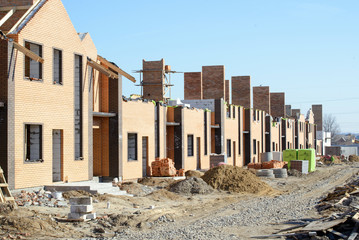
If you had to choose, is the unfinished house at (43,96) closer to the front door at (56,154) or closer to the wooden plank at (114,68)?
the front door at (56,154)

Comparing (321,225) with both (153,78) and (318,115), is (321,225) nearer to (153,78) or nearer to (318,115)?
(153,78)

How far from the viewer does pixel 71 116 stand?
824 inches

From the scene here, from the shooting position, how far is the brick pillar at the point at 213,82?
41575 mm

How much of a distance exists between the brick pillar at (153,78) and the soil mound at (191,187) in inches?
575

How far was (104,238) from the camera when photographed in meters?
12.9

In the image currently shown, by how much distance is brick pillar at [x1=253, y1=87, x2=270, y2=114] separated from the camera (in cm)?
5378

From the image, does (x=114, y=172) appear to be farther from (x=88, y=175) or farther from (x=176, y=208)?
(x=176, y=208)

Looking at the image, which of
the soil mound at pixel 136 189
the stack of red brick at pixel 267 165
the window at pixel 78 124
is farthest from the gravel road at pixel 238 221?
the stack of red brick at pixel 267 165

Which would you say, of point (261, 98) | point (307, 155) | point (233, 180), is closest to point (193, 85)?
point (307, 155)

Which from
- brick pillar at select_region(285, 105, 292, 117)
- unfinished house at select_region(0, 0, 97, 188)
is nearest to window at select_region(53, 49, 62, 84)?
unfinished house at select_region(0, 0, 97, 188)

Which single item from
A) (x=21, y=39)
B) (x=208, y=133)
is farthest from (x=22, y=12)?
(x=208, y=133)

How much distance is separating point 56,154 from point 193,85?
22137 millimetres

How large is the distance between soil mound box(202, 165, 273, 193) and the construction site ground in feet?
7.45

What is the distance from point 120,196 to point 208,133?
1610 cm
